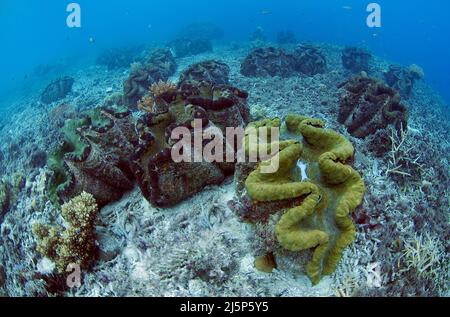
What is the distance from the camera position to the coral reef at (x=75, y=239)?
150 inches

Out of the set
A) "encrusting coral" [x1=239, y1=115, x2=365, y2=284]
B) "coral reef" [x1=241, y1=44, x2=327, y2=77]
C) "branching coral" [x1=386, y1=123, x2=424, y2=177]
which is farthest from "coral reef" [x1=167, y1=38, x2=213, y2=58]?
"encrusting coral" [x1=239, y1=115, x2=365, y2=284]

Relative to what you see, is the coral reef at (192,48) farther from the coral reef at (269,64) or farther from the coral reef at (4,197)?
the coral reef at (4,197)

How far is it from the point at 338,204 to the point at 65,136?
3783 millimetres

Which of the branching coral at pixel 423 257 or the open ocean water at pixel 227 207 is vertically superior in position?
the open ocean water at pixel 227 207

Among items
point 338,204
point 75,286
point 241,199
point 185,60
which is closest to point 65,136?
point 75,286

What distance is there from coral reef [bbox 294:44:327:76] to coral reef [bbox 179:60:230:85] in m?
2.95

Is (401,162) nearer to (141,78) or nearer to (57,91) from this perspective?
(141,78)

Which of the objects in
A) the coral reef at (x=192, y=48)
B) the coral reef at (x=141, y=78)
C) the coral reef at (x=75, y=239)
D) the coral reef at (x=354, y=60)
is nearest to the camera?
the coral reef at (x=75, y=239)

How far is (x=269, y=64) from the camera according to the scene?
36.0 ft

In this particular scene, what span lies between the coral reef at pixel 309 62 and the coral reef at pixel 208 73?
295 centimetres

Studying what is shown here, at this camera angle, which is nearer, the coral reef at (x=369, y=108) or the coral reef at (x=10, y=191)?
the coral reef at (x=369, y=108)

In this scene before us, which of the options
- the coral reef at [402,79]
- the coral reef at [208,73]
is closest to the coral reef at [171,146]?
the coral reef at [208,73]

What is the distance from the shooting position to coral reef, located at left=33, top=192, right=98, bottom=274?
3.80m

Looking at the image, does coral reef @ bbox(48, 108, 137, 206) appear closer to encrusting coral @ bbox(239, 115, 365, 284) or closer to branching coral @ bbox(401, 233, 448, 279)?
encrusting coral @ bbox(239, 115, 365, 284)
